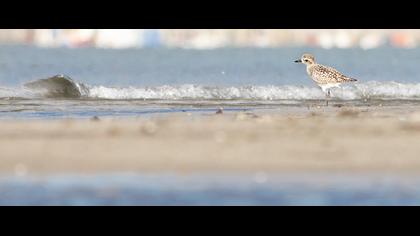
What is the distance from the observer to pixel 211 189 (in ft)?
31.3

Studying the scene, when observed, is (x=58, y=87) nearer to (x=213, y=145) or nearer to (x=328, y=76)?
(x=328, y=76)

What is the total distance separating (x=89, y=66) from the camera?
106 ft

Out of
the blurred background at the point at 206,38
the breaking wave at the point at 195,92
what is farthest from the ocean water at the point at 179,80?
the blurred background at the point at 206,38

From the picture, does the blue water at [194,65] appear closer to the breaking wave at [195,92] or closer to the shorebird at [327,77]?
the breaking wave at [195,92]

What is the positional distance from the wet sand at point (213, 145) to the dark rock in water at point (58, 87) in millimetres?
6891

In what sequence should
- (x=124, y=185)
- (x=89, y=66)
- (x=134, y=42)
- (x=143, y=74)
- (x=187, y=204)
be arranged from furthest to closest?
(x=134, y=42) → (x=89, y=66) → (x=143, y=74) → (x=124, y=185) → (x=187, y=204)

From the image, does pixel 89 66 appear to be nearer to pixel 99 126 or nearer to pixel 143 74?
pixel 143 74

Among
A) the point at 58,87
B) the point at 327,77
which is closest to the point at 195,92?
→ the point at 58,87

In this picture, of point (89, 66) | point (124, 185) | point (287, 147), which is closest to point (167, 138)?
point (287, 147)

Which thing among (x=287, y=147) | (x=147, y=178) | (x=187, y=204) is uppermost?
(x=287, y=147)

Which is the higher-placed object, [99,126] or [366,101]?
[366,101]

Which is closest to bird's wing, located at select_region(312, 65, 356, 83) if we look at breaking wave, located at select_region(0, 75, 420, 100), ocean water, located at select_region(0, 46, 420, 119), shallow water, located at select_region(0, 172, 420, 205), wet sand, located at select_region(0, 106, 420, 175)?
ocean water, located at select_region(0, 46, 420, 119)

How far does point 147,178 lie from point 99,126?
124 inches

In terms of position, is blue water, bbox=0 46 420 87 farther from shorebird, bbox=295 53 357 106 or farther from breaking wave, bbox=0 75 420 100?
shorebird, bbox=295 53 357 106
